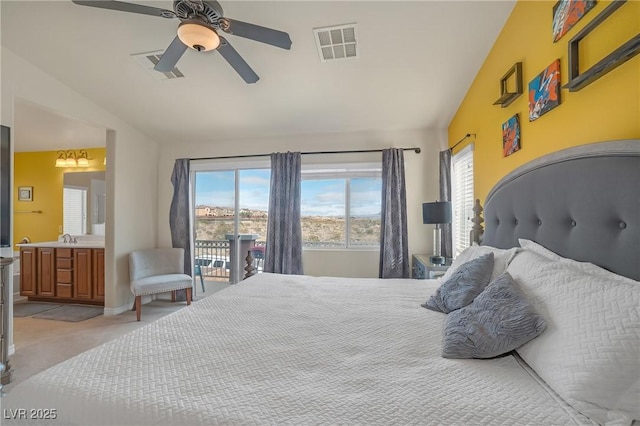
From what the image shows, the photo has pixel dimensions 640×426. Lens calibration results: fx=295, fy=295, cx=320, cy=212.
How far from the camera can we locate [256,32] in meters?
1.83

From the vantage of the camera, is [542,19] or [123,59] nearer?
[542,19]

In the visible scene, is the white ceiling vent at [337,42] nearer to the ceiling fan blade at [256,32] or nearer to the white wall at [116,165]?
the ceiling fan blade at [256,32]

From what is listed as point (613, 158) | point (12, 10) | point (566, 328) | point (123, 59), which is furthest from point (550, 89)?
point (12, 10)

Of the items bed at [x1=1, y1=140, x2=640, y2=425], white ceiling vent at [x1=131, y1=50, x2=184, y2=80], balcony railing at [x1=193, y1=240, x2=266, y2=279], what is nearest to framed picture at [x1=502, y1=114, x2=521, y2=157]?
bed at [x1=1, y1=140, x2=640, y2=425]

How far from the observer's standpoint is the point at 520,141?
2004 mm

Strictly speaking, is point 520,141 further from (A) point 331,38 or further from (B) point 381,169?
(B) point 381,169

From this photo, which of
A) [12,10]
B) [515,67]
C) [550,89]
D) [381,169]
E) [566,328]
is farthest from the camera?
[381,169]

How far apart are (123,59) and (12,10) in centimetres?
77

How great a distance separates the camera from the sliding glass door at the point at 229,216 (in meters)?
4.50

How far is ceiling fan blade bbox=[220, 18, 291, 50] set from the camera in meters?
1.78

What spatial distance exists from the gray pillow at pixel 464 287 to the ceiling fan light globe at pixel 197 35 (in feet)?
6.68

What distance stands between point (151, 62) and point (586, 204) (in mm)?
3560

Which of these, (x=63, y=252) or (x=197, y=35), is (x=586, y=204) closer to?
(x=197, y=35)

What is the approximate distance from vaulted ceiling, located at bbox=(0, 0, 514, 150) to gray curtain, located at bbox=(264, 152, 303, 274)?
54 cm
